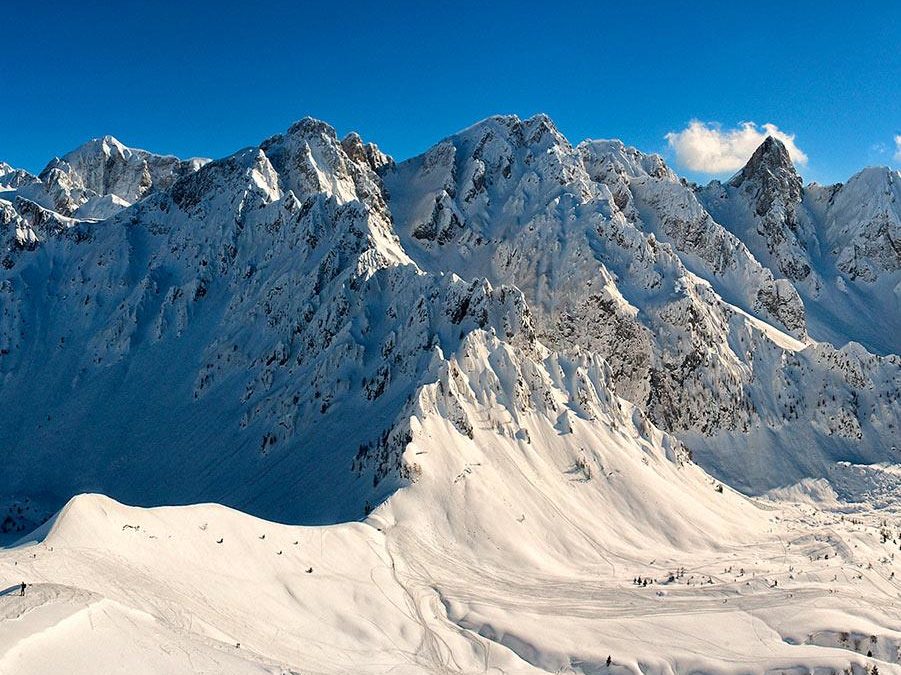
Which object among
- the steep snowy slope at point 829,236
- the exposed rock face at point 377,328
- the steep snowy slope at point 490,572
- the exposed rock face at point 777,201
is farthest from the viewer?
the exposed rock face at point 777,201

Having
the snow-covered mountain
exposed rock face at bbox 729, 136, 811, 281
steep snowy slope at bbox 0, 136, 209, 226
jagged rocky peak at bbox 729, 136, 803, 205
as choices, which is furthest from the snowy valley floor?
steep snowy slope at bbox 0, 136, 209, 226

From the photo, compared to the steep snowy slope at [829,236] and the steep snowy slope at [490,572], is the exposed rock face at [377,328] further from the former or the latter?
the steep snowy slope at [829,236]

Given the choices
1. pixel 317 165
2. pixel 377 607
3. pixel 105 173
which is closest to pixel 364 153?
pixel 317 165

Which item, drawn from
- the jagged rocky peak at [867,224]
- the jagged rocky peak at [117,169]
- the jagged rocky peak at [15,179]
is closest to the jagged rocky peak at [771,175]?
the jagged rocky peak at [867,224]

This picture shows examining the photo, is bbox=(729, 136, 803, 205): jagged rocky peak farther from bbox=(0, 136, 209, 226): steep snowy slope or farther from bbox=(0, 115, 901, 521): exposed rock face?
bbox=(0, 136, 209, 226): steep snowy slope

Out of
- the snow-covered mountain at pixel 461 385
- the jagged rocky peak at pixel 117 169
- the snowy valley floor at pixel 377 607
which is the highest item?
the jagged rocky peak at pixel 117 169

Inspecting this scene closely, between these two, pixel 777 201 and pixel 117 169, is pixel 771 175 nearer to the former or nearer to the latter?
pixel 777 201

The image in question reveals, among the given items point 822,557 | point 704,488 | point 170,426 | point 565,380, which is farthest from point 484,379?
point 170,426

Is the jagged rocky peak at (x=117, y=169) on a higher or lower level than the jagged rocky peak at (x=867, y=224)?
higher
